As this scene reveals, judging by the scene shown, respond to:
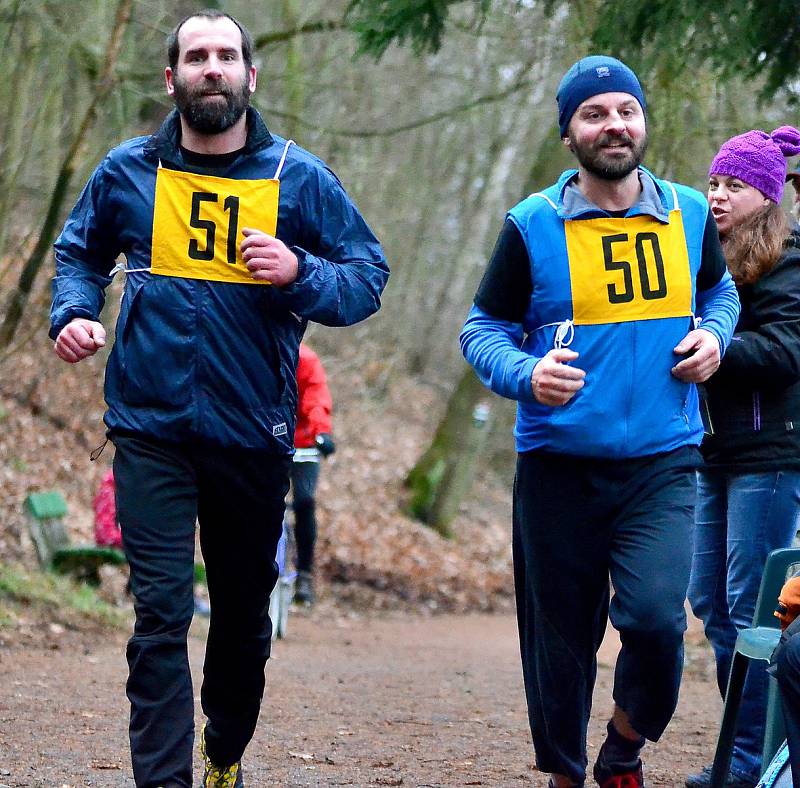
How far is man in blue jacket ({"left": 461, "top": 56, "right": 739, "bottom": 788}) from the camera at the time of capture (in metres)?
4.27

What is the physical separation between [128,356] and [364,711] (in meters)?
3.77

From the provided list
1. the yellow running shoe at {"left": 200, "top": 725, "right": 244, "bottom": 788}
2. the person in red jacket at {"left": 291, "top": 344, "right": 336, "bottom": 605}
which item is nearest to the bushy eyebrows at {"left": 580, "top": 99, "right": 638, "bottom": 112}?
the yellow running shoe at {"left": 200, "top": 725, "right": 244, "bottom": 788}

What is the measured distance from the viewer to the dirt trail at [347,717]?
5613mm

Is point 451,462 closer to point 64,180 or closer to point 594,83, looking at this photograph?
point 64,180

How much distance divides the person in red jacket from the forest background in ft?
7.56

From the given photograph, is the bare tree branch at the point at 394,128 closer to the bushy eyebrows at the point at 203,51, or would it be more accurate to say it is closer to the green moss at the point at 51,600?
the green moss at the point at 51,600

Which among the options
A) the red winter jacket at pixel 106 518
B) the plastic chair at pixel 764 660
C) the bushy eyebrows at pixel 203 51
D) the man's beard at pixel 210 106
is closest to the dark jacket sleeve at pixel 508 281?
the man's beard at pixel 210 106

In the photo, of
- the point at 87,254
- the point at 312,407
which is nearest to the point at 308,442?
the point at 312,407

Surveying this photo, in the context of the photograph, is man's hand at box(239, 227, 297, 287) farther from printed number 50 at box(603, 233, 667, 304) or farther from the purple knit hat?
the purple knit hat

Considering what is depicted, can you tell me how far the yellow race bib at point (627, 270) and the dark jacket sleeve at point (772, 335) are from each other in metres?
0.72

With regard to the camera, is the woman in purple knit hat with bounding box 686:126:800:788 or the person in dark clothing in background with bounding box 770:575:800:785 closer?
the person in dark clothing in background with bounding box 770:575:800:785

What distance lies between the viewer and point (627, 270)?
430 cm

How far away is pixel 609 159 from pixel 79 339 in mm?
1734

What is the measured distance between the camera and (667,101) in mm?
10914
